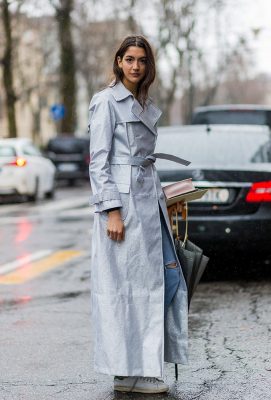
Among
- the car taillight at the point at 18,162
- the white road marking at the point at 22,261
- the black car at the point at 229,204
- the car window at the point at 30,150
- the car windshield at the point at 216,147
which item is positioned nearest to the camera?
the black car at the point at 229,204

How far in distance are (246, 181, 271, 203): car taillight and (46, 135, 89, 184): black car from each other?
80.8ft

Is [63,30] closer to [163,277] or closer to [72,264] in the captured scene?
[72,264]

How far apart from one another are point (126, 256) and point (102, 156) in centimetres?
49

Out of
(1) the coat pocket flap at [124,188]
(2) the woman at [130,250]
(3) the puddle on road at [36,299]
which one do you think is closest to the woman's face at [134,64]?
(2) the woman at [130,250]

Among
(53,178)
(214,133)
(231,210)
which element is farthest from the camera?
(53,178)

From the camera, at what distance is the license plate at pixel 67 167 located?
1292 inches

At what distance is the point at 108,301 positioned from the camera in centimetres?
460

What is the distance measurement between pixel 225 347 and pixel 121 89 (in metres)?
1.91

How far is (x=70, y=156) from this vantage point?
33.1m

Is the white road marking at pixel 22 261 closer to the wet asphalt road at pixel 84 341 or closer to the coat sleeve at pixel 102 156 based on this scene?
the wet asphalt road at pixel 84 341

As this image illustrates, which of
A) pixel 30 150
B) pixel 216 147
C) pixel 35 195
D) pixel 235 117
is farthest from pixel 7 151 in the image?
pixel 216 147

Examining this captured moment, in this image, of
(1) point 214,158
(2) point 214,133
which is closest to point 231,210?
(1) point 214,158

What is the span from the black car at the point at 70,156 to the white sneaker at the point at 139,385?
28.0 metres

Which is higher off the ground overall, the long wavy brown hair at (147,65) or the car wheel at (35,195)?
the long wavy brown hair at (147,65)
